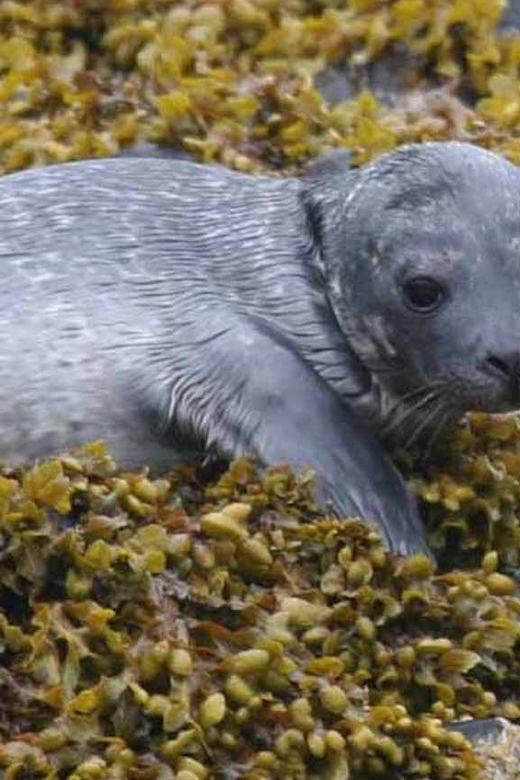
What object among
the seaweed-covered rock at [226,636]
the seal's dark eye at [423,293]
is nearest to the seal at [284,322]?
the seal's dark eye at [423,293]

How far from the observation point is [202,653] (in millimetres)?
7105

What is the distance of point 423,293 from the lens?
25.7 ft

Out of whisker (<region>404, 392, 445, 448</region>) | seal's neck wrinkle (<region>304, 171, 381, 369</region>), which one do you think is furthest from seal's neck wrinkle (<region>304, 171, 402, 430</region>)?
whisker (<region>404, 392, 445, 448</region>)

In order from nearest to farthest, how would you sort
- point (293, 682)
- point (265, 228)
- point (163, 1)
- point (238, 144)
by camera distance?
point (293, 682)
point (265, 228)
point (238, 144)
point (163, 1)

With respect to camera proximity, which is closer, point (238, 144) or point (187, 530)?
point (187, 530)

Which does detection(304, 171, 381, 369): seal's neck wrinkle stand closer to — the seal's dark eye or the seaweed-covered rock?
the seal's dark eye

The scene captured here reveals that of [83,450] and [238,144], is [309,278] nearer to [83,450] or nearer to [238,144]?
[83,450]

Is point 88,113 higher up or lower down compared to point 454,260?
lower down

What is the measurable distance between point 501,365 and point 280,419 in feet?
2.27

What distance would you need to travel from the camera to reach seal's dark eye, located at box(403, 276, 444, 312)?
25.6 ft

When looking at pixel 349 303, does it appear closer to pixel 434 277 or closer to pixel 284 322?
pixel 284 322

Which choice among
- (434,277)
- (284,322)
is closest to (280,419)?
(284,322)

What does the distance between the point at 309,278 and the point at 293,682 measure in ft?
5.21

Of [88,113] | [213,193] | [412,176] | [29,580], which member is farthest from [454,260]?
[88,113]
